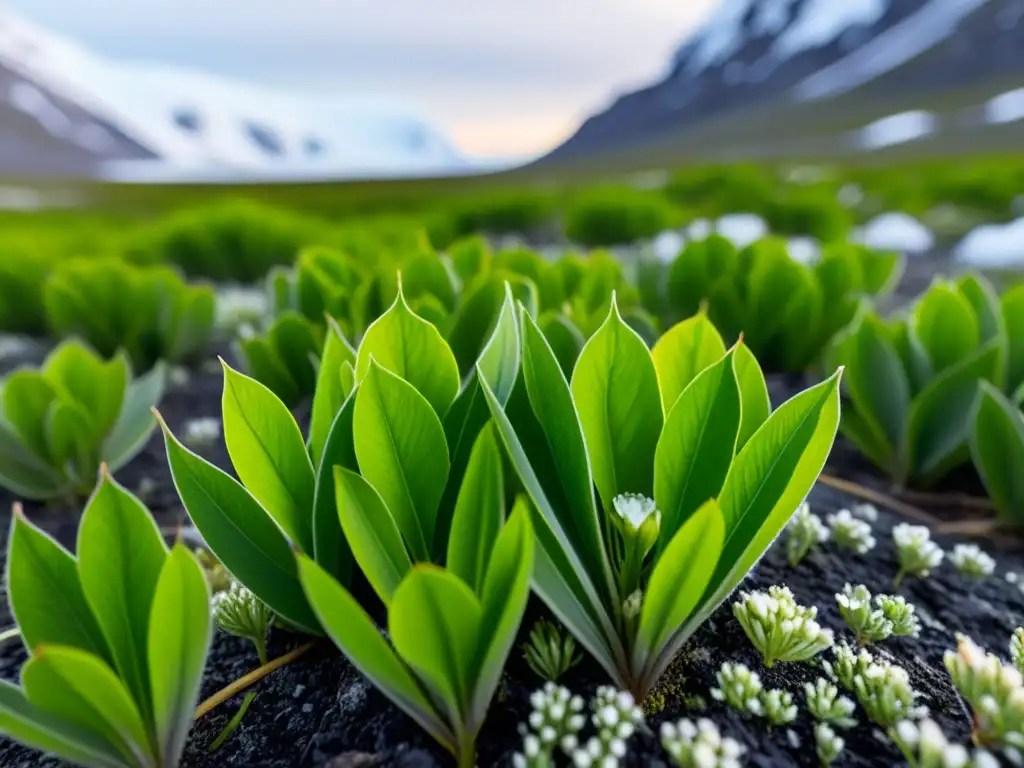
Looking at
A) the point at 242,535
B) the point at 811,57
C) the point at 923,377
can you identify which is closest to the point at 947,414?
the point at 923,377

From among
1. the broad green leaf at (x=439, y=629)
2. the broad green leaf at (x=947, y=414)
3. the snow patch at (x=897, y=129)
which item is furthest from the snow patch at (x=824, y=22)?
the broad green leaf at (x=439, y=629)

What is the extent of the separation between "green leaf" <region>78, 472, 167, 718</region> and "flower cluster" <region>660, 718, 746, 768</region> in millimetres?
546

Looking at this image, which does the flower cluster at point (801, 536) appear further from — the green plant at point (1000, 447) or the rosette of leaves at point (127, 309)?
the rosette of leaves at point (127, 309)

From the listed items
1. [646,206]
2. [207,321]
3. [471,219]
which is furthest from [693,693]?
[471,219]

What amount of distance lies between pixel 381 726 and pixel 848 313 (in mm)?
1718

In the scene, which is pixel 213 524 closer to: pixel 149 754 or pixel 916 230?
pixel 149 754

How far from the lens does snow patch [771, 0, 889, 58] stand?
3410 inches

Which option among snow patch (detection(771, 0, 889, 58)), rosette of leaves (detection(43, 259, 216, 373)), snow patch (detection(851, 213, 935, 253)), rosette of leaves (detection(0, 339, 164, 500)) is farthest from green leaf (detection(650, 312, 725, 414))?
snow patch (detection(771, 0, 889, 58))

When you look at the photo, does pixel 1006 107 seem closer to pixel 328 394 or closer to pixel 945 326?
pixel 945 326

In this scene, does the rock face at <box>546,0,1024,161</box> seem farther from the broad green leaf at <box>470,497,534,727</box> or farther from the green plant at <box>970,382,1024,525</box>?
the broad green leaf at <box>470,497,534,727</box>

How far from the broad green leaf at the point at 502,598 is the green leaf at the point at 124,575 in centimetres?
35

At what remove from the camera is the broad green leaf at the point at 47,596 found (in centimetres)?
74

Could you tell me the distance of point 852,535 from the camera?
119 cm

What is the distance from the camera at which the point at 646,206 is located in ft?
16.2
